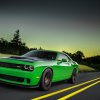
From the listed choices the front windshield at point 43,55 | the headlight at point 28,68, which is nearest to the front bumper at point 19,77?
the headlight at point 28,68

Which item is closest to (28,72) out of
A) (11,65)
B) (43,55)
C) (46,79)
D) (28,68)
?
(28,68)

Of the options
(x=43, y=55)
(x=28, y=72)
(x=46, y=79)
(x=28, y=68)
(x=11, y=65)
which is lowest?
(x=46, y=79)

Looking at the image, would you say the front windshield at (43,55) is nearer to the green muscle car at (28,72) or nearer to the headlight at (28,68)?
the green muscle car at (28,72)

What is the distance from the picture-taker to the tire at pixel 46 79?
30.5 feet

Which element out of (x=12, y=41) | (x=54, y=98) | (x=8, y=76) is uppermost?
(x=12, y=41)

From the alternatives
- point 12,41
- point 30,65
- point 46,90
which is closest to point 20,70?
point 30,65

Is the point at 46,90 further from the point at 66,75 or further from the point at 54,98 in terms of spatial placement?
the point at 66,75

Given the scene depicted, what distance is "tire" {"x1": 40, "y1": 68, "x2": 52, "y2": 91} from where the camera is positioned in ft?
30.5

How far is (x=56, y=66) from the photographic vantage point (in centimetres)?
1041

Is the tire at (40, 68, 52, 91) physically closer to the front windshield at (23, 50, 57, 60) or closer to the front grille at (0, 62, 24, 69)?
the front grille at (0, 62, 24, 69)

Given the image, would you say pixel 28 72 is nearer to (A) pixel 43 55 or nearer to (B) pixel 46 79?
(B) pixel 46 79

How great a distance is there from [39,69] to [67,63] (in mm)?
3137

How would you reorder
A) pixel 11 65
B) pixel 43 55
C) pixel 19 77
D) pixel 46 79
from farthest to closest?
pixel 43 55 → pixel 46 79 → pixel 11 65 → pixel 19 77

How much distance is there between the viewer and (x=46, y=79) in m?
9.58
